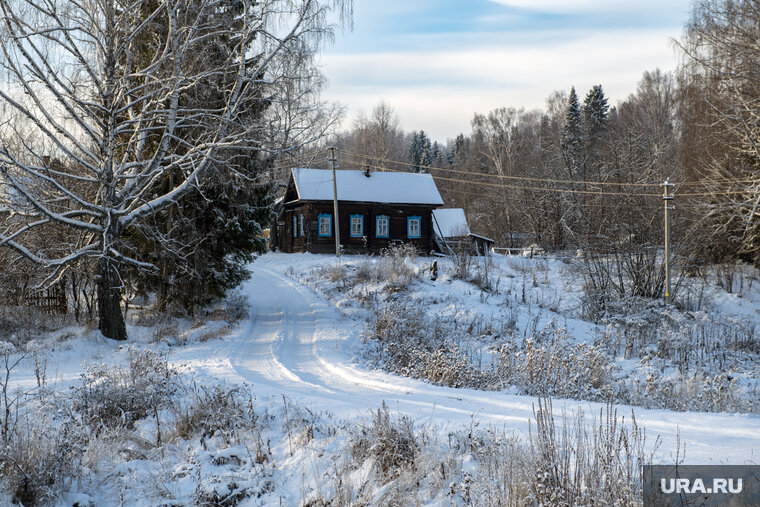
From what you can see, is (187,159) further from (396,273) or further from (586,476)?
(586,476)

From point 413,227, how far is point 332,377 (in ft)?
82.1

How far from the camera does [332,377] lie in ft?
32.1

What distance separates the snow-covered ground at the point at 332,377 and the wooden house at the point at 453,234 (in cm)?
1292

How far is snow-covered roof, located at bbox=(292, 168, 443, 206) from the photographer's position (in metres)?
33.2

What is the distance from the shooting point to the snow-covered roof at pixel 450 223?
3650 centimetres

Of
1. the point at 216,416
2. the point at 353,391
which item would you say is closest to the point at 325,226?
the point at 353,391

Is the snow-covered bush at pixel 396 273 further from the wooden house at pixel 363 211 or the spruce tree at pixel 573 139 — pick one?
the spruce tree at pixel 573 139

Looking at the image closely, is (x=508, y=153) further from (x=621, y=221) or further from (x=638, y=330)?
(x=638, y=330)

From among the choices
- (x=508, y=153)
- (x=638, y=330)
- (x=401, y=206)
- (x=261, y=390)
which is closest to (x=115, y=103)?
(x=261, y=390)

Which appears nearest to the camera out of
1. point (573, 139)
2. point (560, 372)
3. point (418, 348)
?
point (560, 372)

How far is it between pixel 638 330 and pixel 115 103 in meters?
15.0

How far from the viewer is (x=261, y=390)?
818cm

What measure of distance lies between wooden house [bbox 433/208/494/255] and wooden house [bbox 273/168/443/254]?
134cm

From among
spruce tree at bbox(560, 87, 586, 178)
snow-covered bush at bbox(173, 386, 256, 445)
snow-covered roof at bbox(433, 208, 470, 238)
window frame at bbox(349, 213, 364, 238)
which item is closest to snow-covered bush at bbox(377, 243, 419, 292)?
snow-covered bush at bbox(173, 386, 256, 445)
